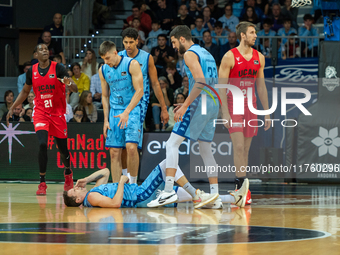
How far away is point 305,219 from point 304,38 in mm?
8839

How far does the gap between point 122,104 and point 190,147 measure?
10.9 feet

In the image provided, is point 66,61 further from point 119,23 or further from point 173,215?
point 173,215

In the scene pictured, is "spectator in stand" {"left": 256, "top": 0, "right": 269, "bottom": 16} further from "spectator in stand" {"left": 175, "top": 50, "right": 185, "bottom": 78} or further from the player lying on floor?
the player lying on floor

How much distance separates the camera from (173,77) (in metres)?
13.2

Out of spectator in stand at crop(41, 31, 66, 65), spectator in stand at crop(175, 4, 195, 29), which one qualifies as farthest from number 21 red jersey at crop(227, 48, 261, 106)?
spectator in stand at crop(41, 31, 66, 65)

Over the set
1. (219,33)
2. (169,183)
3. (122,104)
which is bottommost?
(169,183)

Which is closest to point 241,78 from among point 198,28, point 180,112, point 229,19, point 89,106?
point 180,112

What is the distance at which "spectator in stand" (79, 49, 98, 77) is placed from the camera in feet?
45.4

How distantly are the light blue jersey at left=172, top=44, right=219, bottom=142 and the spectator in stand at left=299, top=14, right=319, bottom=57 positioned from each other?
7.18 meters

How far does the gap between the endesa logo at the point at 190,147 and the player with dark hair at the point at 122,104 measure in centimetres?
304

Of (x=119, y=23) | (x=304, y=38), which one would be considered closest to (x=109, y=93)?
(x=304, y=38)

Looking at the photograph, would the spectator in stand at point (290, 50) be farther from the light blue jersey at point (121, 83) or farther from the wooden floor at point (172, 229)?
the light blue jersey at point (121, 83)

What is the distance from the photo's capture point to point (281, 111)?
37.3 ft

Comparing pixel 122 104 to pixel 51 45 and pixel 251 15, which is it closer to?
pixel 51 45
